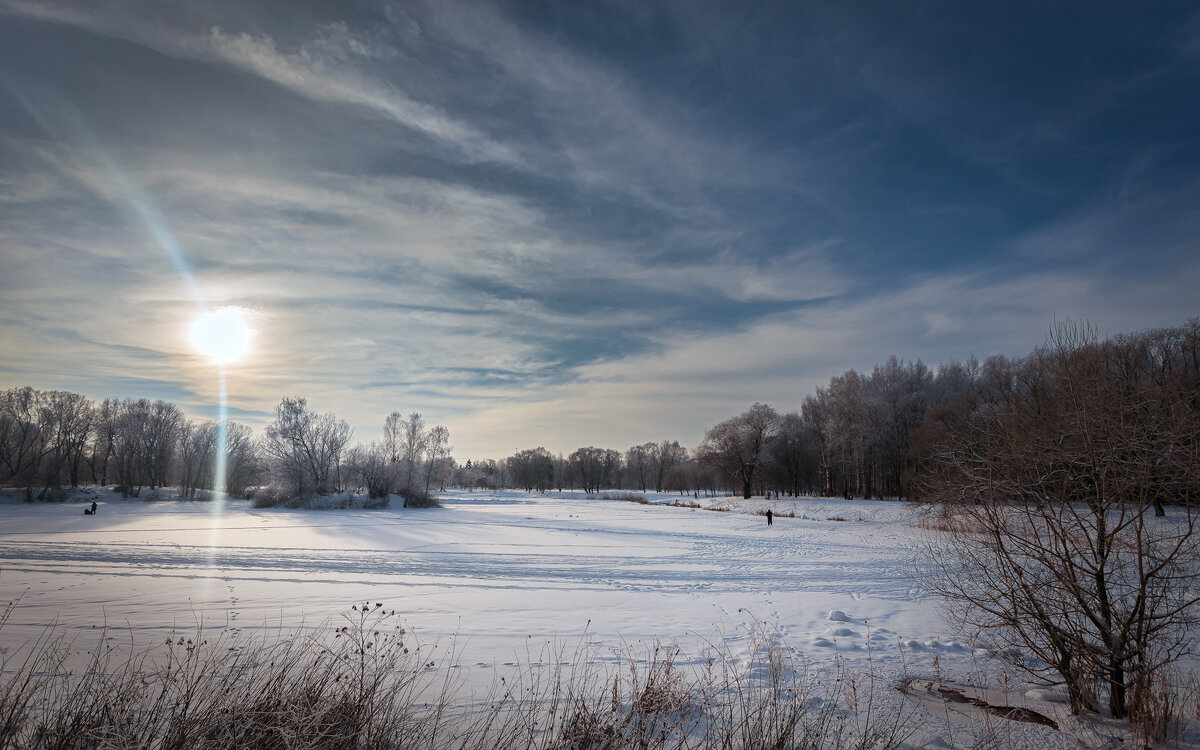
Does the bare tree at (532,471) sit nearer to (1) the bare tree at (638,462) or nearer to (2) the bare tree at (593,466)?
(2) the bare tree at (593,466)

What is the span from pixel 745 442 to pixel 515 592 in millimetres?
56136

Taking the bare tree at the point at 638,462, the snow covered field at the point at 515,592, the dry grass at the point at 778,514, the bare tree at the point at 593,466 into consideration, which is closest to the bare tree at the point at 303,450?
the snow covered field at the point at 515,592

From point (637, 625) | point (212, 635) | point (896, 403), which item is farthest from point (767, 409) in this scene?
point (212, 635)

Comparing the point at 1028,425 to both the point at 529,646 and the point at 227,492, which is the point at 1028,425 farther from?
the point at 227,492

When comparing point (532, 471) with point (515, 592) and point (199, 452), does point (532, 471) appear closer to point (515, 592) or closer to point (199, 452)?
point (199, 452)

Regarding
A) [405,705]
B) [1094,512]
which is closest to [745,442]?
[1094,512]

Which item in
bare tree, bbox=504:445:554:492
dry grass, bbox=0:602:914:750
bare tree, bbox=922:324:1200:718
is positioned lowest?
bare tree, bbox=504:445:554:492

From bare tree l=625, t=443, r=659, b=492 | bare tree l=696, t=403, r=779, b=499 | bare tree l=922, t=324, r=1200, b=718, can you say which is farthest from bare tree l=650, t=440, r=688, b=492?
bare tree l=922, t=324, r=1200, b=718

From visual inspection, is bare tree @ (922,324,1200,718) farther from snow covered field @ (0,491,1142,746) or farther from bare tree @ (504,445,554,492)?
bare tree @ (504,445,554,492)

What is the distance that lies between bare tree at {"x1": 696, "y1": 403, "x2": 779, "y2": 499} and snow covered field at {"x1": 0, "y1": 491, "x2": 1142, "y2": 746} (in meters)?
37.9

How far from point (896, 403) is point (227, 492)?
289ft

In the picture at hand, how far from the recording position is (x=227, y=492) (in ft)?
239

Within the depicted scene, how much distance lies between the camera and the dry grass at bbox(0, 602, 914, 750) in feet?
15.6

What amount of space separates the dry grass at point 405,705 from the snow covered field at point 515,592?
30.8 inches
